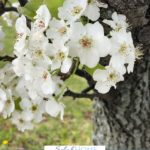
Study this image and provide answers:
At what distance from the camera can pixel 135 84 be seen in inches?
66.4

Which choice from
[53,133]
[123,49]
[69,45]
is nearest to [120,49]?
[123,49]

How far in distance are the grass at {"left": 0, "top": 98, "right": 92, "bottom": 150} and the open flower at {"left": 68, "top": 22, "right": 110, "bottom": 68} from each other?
2202 mm

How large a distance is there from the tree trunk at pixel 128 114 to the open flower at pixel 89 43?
1.68ft

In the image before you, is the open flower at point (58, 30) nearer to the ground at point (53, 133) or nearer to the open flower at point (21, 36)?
the open flower at point (21, 36)

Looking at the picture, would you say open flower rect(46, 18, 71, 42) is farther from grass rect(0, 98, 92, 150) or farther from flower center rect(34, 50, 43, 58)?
grass rect(0, 98, 92, 150)

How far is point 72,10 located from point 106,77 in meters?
0.17

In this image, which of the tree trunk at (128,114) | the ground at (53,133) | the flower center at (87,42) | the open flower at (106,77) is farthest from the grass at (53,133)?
the flower center at (87,42)

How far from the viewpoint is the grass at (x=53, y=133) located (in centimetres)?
331

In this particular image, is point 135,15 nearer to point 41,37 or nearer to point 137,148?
point 41,37

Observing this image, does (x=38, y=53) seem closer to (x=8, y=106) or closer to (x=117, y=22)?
(x=117, y=22)

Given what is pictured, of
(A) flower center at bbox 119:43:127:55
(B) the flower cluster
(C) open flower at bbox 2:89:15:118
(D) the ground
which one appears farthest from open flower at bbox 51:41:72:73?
(D) the ground

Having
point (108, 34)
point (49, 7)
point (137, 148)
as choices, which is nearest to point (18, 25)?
point (49, 7)

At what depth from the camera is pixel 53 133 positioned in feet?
11.3

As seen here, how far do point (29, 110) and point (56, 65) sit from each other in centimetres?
36
